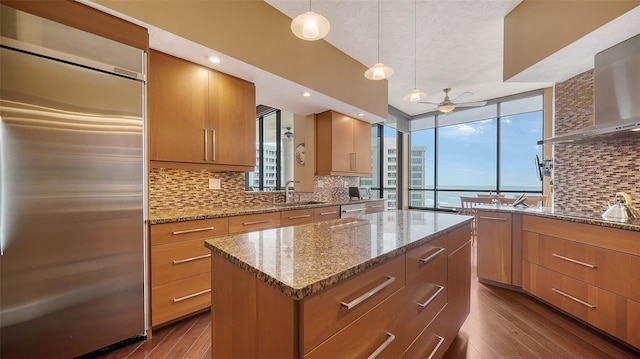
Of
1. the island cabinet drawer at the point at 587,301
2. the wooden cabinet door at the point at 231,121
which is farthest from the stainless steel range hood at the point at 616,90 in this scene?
the wooden cabinet door at the point at 231,121

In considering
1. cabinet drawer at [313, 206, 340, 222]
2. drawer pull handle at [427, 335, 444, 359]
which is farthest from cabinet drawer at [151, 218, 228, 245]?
drawer pull handle at [427, 335, 444, 359]

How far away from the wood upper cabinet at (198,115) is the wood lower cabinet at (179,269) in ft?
2.09

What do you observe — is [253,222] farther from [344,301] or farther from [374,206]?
[374,206]

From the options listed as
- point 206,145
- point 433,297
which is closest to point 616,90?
point 433,297

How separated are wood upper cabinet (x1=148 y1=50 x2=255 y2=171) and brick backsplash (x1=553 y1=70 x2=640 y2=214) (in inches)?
143

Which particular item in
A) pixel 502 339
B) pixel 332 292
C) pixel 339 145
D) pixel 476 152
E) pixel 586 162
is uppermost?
pixel 476 152

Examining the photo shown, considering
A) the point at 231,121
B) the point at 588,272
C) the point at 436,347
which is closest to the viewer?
the point at 436,347

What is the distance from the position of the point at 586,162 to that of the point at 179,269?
4.15 meters

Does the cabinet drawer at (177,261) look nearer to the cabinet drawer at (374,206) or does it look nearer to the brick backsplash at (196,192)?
the brick backsplash at (196,192)

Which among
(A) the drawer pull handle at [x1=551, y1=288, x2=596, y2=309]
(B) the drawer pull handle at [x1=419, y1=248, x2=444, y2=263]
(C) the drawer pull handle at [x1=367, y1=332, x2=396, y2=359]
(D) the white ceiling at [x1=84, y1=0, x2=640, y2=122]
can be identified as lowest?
(A) the drawer pull handle at [x1=551, y1=288, x2=596, y2=309]

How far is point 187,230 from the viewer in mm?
1939

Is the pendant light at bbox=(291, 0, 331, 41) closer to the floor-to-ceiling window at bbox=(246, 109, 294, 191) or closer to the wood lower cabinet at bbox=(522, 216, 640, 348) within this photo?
the wood lower cabinet at bbox=(522, 216, 640, 348)

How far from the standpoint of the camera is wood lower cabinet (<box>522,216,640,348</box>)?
1664mm

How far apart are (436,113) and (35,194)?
287 inches
